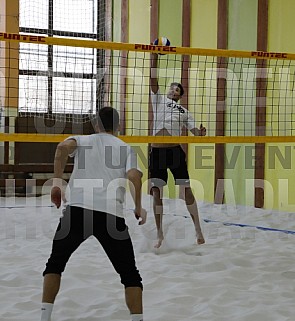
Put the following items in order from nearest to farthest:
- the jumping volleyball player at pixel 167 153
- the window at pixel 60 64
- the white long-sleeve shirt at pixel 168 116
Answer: the jumping volleyball player at pixel 167 153 → the white long-sleeve shirt at pixel 168 116 → the window at pixel 60 64

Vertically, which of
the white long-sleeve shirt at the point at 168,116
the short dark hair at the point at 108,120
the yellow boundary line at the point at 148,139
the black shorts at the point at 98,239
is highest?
the white long-sleeve shirt at the point at 168,116

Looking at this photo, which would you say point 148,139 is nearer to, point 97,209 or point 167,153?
point 167,153

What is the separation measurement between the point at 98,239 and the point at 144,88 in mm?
6519

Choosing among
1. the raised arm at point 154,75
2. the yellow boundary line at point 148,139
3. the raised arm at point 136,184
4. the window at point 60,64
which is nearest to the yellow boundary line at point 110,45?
the raised arm at point 154,75

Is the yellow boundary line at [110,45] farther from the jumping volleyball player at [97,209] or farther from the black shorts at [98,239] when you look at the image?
the black shorts at [98,239]

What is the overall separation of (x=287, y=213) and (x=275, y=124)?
99 centimetres

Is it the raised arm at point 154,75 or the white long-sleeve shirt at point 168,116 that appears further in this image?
the white long-sleeve shirt at point 168,116

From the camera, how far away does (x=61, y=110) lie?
9.79 metres

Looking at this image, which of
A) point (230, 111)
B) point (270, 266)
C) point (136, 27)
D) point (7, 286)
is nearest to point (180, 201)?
point (230, 111)

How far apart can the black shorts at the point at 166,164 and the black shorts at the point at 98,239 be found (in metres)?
2.00

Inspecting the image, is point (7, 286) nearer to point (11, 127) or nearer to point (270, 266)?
point (270, 266)

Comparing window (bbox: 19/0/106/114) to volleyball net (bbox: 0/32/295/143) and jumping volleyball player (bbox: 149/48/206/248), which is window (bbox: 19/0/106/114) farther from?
jumping volleyball player (bbox: 149/48/206/248)

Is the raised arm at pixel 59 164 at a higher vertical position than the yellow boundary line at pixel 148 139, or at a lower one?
lower

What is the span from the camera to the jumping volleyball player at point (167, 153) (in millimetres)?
4457
